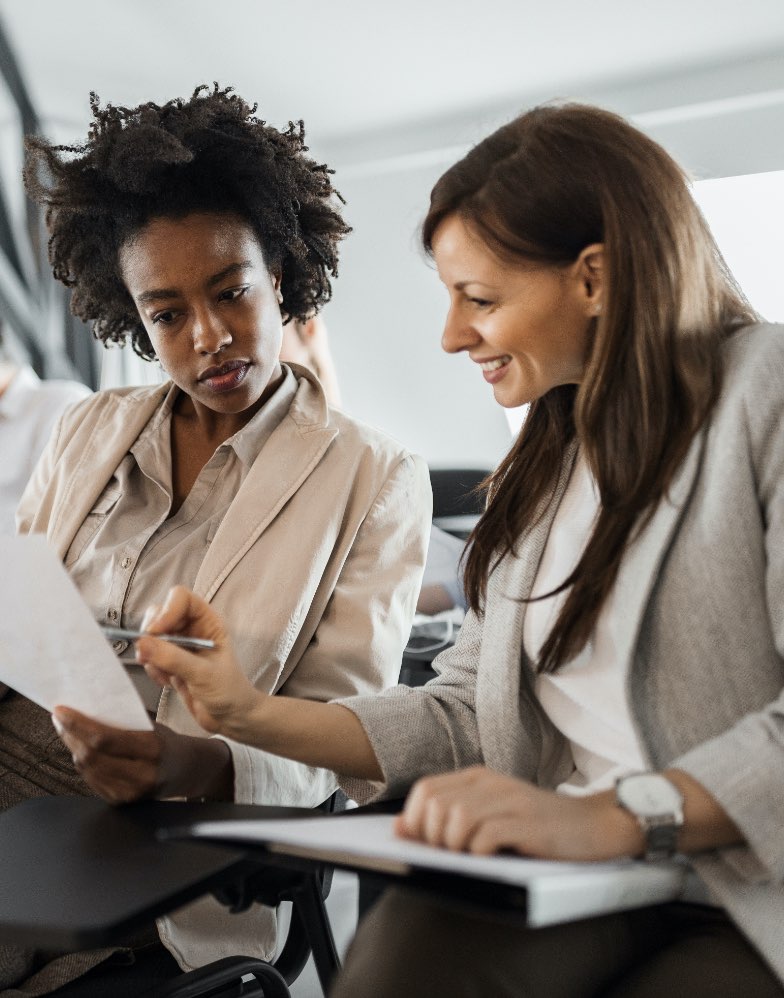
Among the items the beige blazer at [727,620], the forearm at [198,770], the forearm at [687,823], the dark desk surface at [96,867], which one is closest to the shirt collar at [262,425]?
the forearm at [198,770]

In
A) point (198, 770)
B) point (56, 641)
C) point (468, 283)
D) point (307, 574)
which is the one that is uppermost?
point (468, 283)

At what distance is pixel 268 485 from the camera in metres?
1.40

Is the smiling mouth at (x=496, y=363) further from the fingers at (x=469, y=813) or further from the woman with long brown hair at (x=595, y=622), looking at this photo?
the fingers at (x=469, y=813)

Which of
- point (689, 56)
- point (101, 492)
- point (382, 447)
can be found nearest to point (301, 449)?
point (382, 447)


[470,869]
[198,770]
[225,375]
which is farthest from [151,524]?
[470,869]

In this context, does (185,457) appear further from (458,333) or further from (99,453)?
(458,333)

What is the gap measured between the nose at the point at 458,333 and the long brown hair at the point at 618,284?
3.1 inches

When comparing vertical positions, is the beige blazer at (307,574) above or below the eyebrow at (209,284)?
below

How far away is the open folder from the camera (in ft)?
2.08

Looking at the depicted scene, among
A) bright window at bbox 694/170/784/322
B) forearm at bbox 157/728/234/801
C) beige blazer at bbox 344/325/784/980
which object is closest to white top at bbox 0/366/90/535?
forearm at bbox 157/728/234/801

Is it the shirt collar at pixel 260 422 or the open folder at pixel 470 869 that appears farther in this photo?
the shirt collar at pixel 260 422

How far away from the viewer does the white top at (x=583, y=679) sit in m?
0.96

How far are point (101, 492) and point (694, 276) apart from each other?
2.99 ft

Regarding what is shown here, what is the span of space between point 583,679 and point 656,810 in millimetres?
223
